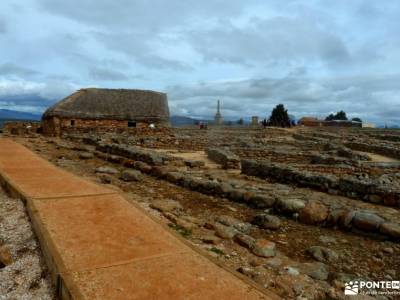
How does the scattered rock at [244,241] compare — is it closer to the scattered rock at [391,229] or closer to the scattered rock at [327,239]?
the scattered rock at [327,239]

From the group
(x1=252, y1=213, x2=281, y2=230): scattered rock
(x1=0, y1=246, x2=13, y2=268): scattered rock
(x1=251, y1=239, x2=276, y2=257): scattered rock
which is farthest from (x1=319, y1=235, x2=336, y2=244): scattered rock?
(x1=0, y1=246, x2=13, y2=268): scattered rock

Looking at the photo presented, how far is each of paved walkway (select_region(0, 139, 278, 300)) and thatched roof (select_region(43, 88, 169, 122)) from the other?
80.7 ft

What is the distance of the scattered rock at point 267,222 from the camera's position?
6.09 m

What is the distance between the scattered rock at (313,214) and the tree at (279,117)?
1999 inches

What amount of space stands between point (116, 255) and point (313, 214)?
13.0 feet

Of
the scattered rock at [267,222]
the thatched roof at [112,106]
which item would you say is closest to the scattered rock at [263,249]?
the scattered rock at [267,222]

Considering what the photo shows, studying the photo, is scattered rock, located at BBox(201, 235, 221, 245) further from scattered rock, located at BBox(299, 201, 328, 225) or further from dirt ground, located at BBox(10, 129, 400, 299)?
scattered rock, located at BBox(299, 201, 328, 225)

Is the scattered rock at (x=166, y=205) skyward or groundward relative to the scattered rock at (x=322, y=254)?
skyward

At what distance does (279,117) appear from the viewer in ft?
188

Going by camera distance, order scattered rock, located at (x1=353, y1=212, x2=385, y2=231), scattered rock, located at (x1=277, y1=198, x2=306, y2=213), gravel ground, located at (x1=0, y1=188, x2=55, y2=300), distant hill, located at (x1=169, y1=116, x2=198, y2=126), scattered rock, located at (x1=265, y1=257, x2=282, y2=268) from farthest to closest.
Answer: distant hill, located at (x1=169, y1=116, x2=198, y2=126), scattered rock, located at (x1=277, y1=198, x2=306, y2=213), scattered rock, located at (x1=353, y1=212, x2=385, y2=231), scattered rock, located at (x1=265, y1=257, x2=282, y2=268), gravel ground, located at (x1=0, y1=188, x2=55, y2=300)

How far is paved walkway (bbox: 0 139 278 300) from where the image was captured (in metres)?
3.07

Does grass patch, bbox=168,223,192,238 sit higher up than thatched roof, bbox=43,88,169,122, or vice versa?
thatched roof, bbox=43,88,169,122

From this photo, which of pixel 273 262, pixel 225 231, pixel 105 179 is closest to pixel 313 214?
pixel 225 231

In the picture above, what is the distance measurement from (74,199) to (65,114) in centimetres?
2456
